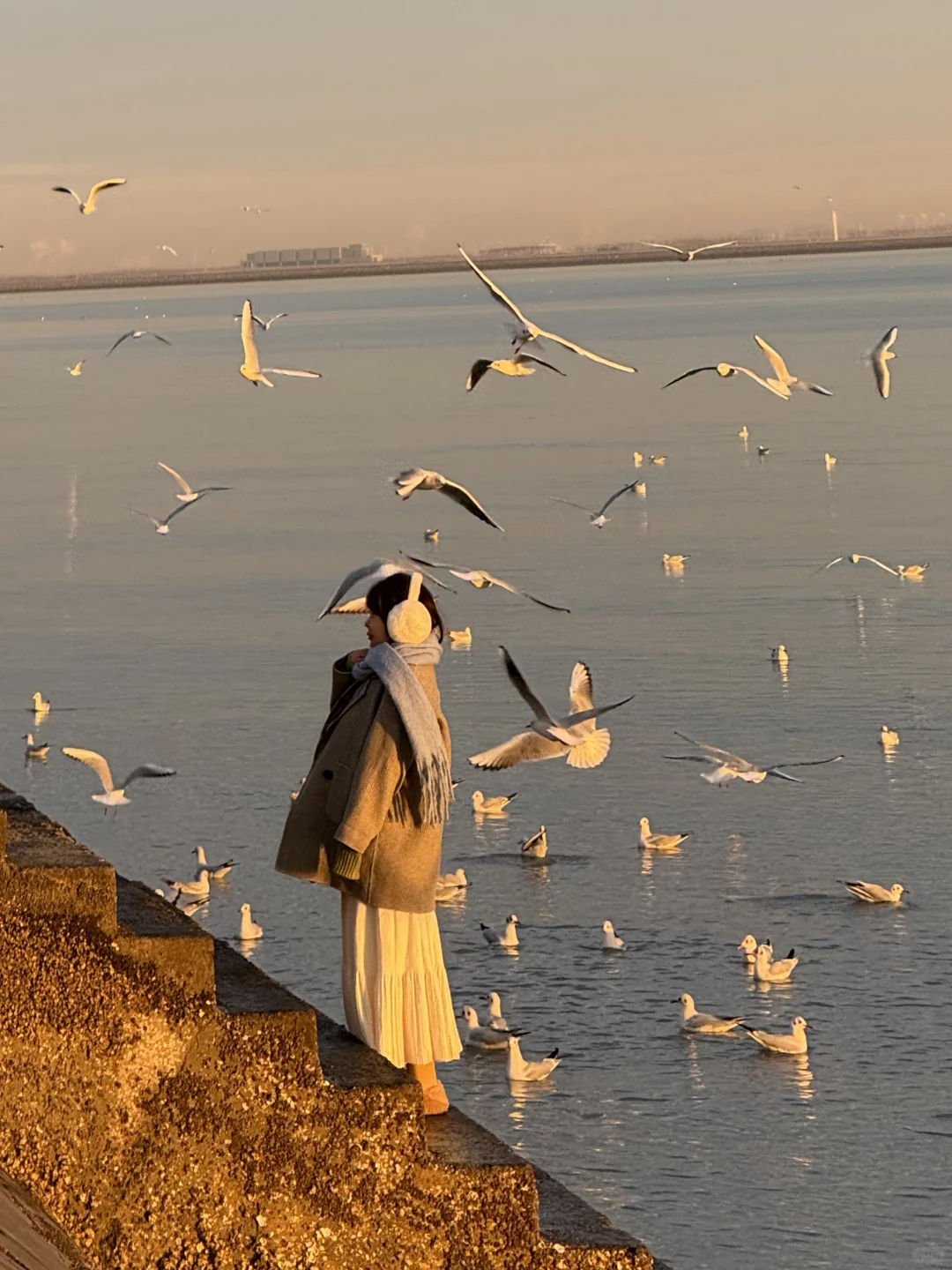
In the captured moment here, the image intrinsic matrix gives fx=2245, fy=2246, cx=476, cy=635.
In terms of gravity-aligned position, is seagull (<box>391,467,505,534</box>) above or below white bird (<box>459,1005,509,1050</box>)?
above

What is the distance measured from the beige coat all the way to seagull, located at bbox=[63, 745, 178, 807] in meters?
8.89

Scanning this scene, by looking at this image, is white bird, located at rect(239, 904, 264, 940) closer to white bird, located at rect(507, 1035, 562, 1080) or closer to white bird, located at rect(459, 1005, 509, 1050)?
white bird, located at rect(459, 1005, 509, 1050)

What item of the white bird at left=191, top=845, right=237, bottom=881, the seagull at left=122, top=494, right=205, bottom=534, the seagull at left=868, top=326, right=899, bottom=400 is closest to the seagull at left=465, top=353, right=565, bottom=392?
the white bird at left=191, top=845, right=237, bottom=881

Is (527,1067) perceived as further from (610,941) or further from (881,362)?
(881,362)

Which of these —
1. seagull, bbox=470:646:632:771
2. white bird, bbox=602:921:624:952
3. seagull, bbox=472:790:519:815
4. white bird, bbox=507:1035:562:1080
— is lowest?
white bird, bbox=507:1035:562:1080

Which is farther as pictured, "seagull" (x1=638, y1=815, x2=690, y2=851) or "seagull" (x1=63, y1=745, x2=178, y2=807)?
"seagull" (x1=63, y1=745, x2=178, y2=807)

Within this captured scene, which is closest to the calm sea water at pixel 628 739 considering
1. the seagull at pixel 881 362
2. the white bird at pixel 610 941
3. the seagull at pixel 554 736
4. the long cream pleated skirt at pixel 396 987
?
the white bird at pixel 610 941

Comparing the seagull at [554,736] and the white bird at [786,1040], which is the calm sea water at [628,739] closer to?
the white bird at [786,1040]

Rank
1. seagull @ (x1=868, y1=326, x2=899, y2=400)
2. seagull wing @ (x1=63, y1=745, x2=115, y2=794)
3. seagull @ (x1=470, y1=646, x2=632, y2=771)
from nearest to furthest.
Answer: seagull @ (x1=470, y1=646, x2=632, y2=771) → seagull wing @ (x1=63, y1=745, x2=115, y2=794) → seagull @ (x1=868, y1=326, x2=899, y2=400)

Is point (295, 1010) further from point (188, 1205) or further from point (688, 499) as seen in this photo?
point (688, 499)

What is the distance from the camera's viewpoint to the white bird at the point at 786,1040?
420 inches

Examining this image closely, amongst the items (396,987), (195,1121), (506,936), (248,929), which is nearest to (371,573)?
(396,987)

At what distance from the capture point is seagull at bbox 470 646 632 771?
9562mm

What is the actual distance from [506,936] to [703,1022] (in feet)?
5.96
